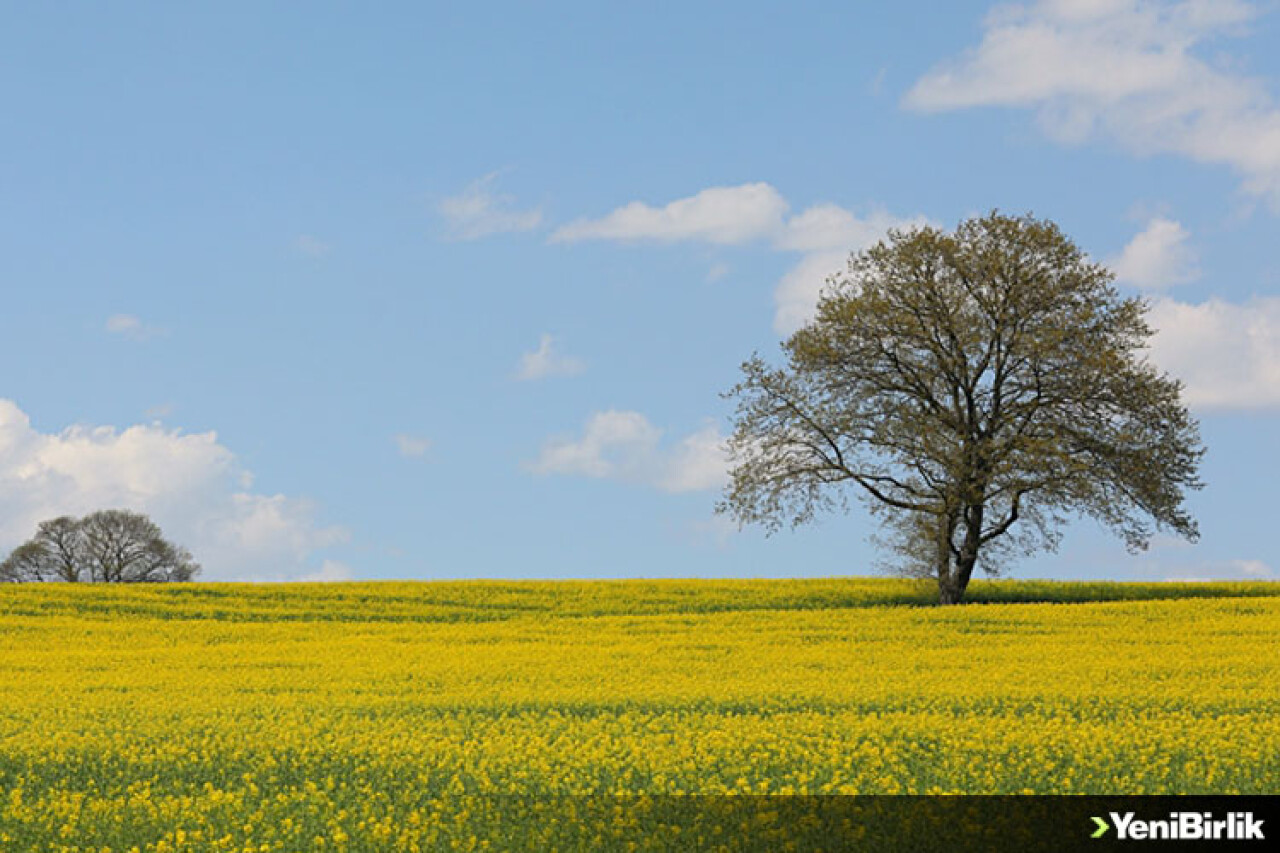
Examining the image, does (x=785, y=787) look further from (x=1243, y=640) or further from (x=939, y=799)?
(x=1243, y=640)

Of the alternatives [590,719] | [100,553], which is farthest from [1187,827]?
[100,553]

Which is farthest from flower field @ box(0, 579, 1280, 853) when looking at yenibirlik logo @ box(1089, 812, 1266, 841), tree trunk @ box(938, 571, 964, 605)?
tree trunk @ box(938, 571, 964, 605)

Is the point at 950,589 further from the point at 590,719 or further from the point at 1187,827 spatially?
the point at 1187,827

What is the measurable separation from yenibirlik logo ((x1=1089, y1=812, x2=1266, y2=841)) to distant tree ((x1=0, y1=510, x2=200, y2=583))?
203 ft

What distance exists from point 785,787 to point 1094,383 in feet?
91.7

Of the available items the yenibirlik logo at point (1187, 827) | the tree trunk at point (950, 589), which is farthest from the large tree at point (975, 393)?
the yenibirlik logo at point (1187, 827)

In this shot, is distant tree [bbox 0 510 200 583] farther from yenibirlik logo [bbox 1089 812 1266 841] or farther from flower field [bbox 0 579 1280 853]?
Result: yenibirlik logo [bbox 1089 812 1266 841]

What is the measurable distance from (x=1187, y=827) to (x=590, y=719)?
891 cm

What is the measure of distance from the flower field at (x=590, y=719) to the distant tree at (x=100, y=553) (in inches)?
1141

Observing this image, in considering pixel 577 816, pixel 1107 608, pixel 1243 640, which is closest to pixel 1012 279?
pixel 1107 608

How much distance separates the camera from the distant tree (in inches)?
2635

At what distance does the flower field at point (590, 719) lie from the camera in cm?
1293

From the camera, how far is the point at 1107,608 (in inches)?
1452

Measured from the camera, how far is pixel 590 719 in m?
18.7
